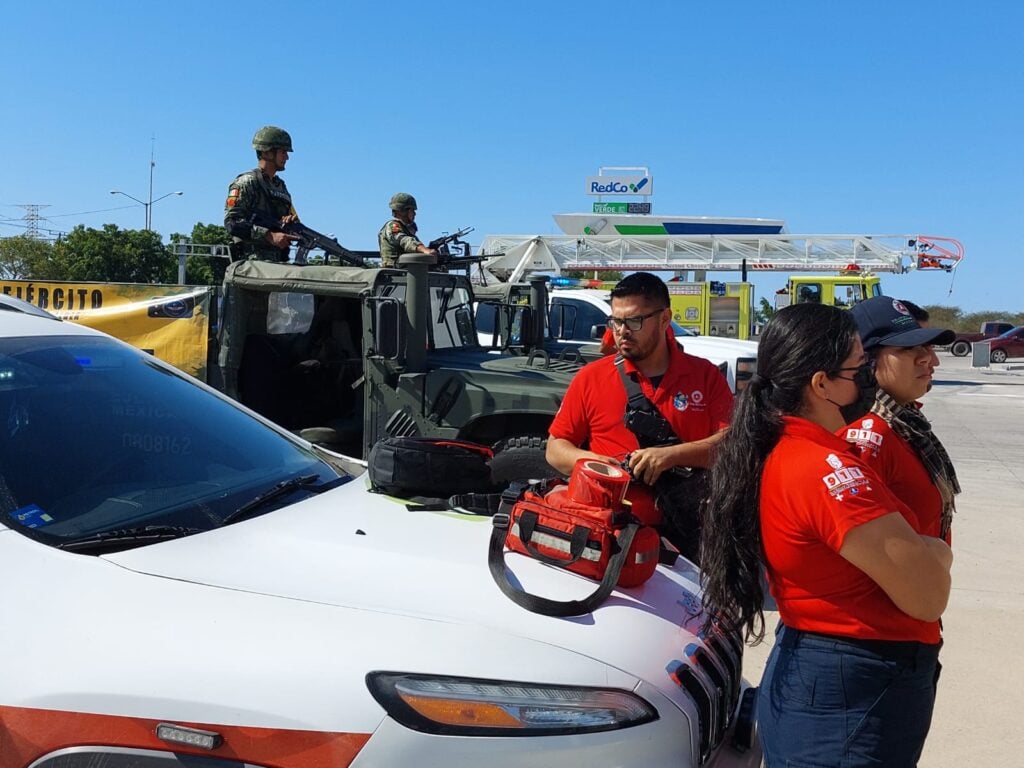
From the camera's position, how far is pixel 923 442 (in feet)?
7.15

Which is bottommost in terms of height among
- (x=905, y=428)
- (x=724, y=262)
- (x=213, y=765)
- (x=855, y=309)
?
(x=213, y=765)

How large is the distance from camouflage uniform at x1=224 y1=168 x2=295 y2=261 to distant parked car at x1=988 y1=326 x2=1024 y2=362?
32975mm

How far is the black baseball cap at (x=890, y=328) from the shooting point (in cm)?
226

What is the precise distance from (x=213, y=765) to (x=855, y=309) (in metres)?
1.99

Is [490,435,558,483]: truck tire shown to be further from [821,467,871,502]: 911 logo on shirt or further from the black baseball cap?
[821,467,871,502]: 911 logo on shirt

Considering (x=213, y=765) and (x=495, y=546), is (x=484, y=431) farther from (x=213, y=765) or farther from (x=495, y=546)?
(x=213, y=765)

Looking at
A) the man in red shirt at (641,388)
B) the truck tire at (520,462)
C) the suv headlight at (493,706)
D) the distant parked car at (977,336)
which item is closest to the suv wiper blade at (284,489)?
the truck tire at (520,462)

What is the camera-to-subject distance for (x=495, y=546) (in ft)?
7.04

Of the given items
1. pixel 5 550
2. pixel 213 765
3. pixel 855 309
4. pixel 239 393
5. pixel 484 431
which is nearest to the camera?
pixel 213 765

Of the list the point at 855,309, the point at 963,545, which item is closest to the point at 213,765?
the point at 855,309

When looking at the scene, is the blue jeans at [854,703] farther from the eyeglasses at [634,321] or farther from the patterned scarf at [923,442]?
the eyeglasses at [634,321]

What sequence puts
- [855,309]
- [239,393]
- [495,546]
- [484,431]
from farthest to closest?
[239,393] < [484,431] < [855,309] < [495,546]

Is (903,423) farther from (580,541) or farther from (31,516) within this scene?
(31,516)

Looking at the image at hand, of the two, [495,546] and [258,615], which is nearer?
[258,615]
